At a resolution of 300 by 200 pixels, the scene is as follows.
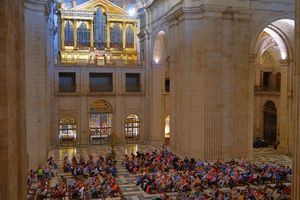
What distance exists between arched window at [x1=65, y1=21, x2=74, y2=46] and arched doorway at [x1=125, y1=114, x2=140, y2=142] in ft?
26.2

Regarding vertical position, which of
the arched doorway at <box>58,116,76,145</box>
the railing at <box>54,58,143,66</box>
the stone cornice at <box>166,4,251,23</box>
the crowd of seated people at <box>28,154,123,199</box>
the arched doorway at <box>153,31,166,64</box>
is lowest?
the crowd of seated people at <box>28,154,123,199</box>

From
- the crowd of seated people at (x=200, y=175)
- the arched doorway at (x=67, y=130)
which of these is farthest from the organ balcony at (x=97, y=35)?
the crowd of seated people at (x=200, y=175)

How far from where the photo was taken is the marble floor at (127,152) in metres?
14.9

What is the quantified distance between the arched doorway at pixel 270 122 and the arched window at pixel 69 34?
665 inches

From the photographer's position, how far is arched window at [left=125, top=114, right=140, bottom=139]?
1123 inches

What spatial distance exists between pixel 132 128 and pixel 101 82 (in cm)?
472

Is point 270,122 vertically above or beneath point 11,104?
beneath

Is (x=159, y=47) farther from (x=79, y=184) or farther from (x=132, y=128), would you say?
(x=79, y=184)

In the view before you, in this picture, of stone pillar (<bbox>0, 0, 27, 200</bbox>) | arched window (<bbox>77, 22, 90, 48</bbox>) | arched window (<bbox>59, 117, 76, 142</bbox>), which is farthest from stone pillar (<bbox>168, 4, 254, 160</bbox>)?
stone pillar (<bbox>0, 0, 27, 200</bbox>)

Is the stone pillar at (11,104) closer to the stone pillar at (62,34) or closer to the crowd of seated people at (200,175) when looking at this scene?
the crowd of seated people at (200,175)

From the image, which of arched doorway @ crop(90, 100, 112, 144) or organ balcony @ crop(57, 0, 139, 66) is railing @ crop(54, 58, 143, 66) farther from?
arched doorway @ crop(90, 100, 112, 144)

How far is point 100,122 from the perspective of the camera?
28.2 metres

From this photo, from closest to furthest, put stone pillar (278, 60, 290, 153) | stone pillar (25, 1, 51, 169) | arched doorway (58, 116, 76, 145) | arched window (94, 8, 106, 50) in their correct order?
stone pillar (25, 1, 51, 169)
stone pillar (278, 60, 290, 153)
arched doorway (58, 116, 76, 145)
arched window (94, 8, 106, 50)

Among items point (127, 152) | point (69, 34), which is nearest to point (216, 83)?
point (127, 152)
